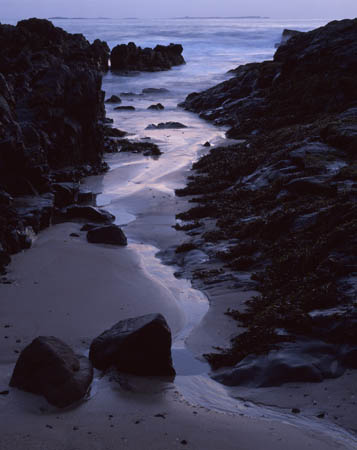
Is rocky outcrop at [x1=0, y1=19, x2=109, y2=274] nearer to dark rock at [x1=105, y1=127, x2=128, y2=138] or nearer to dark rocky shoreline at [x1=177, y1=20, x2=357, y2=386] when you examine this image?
dark rocky shoreline at [x1=177, y1=20, x2=357, y2=386]

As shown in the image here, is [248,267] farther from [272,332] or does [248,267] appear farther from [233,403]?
[233,403]

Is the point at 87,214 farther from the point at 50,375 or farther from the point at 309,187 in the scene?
the point at 50,375

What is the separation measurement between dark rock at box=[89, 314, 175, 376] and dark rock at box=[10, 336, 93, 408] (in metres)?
0.50

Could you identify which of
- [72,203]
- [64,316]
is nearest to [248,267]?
[64,316]

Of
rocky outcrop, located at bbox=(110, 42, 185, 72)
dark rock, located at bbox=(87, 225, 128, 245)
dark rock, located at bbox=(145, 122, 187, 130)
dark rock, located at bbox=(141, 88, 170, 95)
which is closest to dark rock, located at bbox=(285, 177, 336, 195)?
dark rock, located at bbox=(87, 225, 128, 245)

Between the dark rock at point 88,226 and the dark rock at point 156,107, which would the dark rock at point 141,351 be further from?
the dark rock at point 156,107

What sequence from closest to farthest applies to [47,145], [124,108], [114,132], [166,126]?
[47,145] < [114,132] < [166,126] < [124,108]

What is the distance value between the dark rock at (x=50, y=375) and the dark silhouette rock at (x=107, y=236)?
6061 millimetres

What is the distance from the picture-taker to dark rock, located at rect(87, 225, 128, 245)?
38.8 feet

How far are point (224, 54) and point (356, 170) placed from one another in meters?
92.4

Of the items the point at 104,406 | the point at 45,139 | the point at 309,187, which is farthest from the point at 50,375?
the point at 45,139

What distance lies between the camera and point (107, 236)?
39.0ft

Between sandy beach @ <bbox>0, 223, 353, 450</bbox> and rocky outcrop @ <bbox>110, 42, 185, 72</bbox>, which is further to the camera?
rocky outcrop @ <bbox>110, 42, 185, 72</bbox>

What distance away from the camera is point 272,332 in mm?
6965
